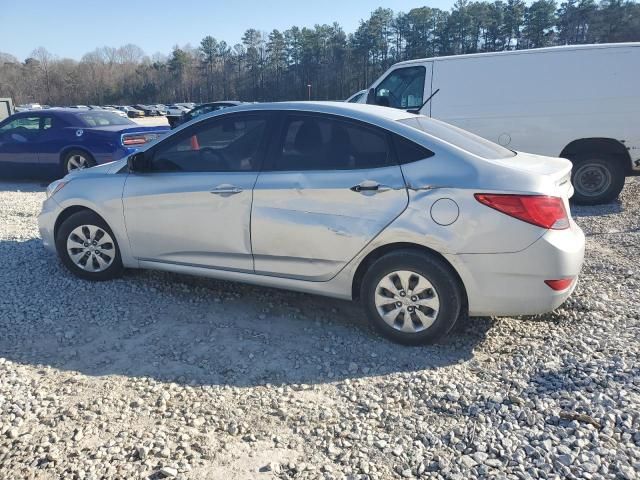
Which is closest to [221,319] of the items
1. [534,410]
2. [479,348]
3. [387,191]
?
[387,191]

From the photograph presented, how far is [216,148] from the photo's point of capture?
4.30 metres

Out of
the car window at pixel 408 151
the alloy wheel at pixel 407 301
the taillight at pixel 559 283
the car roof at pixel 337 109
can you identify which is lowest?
the alloy wheel at pixel 407 301

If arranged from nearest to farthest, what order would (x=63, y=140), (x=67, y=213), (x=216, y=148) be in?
(x=216, y=148) < (x=67, y=213) < (x=63, y=140)

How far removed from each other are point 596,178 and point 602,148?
48cm

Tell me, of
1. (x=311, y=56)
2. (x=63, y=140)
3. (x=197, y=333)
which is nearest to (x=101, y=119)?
(x=63, y=140)

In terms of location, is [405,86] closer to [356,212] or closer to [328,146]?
[328,146]

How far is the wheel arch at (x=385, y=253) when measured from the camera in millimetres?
3602

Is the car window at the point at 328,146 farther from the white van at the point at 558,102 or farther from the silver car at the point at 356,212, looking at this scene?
the white van at the point at 558,102

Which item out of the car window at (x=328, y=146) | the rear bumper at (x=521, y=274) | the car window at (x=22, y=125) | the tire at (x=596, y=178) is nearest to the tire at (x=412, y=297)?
the rear bumper at (x=521, y=274)

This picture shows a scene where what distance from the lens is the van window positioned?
874 cm

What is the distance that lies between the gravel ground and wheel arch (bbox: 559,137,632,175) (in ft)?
12.4

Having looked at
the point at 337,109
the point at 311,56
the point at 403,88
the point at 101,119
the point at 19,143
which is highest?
the point at 311,56

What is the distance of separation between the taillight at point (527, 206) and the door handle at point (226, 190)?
5.89ft

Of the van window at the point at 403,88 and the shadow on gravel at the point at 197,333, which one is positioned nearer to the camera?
the shadow on gravel at the point at 197,333
